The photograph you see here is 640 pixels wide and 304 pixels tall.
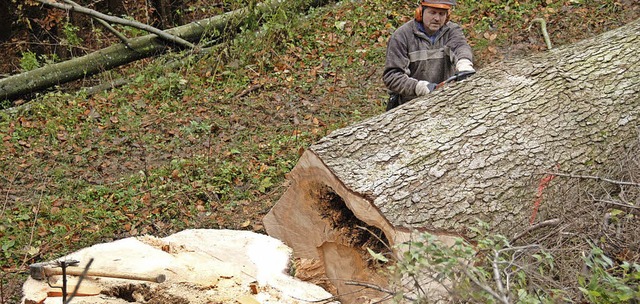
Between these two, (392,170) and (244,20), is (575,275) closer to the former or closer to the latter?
(392,170)

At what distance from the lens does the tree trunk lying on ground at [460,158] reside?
3.91 metres

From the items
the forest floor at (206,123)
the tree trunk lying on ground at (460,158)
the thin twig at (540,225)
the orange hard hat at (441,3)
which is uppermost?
the orange hard hat at (441,3)

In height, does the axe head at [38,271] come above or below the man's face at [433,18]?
below

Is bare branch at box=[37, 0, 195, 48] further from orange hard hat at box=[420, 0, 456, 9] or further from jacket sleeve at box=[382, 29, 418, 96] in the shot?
orange hard hat at box=[420, 0, 456, 9]

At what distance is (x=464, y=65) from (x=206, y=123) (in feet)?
11.0

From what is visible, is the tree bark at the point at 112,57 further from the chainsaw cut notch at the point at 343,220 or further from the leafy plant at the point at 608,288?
the leafy plant at the point at 608,288

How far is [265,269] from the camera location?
13.6 ft

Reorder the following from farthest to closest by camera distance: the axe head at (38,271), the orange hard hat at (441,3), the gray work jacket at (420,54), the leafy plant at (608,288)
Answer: the gray work jacket at (420,54) → the orange hard hat at (441,3) → the axe head at (38,271) → the leafy plant at (608,288)

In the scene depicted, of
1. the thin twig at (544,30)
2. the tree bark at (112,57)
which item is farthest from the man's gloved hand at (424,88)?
the tree bark at (112,57)

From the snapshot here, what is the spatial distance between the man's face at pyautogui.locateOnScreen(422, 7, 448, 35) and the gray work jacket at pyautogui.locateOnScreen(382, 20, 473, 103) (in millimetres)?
74

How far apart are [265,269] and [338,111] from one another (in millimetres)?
3601

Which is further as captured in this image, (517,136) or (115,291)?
(517,136)

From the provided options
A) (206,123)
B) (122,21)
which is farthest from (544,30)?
(122,21)

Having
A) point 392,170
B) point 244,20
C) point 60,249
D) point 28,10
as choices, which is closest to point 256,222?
point 60,249
